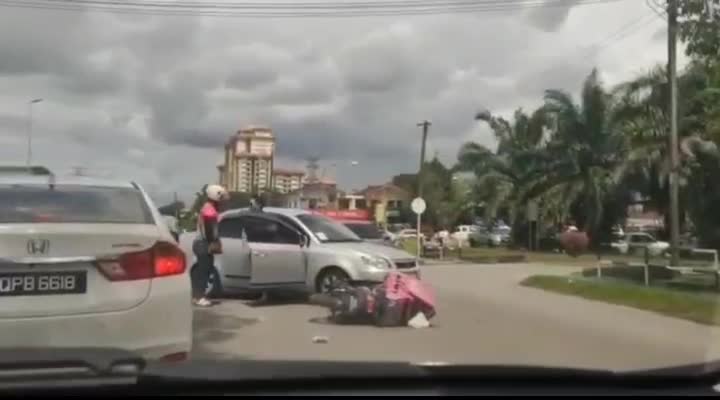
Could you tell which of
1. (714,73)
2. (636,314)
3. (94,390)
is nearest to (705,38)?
(714,73)

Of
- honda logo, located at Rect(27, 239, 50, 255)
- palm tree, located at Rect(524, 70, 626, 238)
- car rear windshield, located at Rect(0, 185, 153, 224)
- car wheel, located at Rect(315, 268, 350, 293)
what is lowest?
car wheel, located at Rect(315, 268, 350, 293)

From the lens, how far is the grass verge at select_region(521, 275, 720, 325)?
14.6 meters

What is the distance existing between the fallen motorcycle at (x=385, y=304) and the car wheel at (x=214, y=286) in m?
2.96

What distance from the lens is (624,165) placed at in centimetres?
3759

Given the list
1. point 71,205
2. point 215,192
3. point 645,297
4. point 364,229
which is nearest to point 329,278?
point 215,192

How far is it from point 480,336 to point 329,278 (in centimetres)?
400

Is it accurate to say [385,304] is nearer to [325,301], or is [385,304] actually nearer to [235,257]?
[325,301]

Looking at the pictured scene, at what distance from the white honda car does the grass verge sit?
9.64 meters

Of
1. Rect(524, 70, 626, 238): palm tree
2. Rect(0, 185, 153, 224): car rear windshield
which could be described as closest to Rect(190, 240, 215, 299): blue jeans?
Rect(0, 185, 153, 224): car rear windshield

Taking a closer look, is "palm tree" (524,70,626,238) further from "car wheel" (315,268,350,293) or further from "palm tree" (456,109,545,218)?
"car wheel" (315,268,350,293)

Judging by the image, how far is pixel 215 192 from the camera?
14.3 meters

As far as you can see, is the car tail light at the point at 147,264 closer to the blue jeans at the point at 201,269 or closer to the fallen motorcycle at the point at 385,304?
the fallen motorcycle at the point at 385,304

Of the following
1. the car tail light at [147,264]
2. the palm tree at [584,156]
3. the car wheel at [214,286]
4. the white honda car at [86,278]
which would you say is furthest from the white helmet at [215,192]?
the palm tree at [584,156]

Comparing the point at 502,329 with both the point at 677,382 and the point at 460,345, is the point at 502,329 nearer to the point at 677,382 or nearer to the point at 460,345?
the point at 460,345
